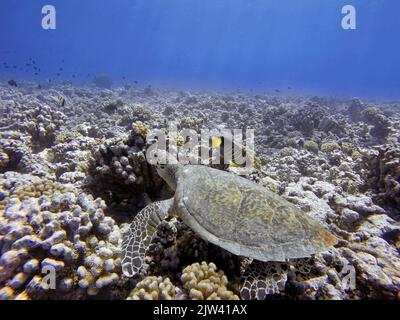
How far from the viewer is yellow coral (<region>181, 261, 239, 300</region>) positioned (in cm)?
212

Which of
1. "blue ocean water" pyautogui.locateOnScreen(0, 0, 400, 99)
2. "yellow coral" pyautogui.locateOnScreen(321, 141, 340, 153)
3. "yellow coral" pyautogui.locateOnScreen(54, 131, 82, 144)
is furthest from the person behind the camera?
"blue ocean water" pyautogui.locateOnScreen(0, 0, 400, 99)

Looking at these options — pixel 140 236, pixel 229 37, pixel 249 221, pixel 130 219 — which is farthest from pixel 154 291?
pixel 229 37

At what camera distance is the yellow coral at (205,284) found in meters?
2.12

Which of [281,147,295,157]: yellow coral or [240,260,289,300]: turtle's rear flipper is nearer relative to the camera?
[240,260,289,300]: turtle's rear flipper

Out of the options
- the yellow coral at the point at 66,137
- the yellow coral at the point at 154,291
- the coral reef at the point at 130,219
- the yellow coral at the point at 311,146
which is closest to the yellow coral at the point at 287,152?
the coral reef at the point at 130,219

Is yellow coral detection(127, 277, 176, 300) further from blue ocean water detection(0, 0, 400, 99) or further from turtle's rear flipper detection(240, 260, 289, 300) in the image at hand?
blue ocean water detection(0, 0, 400, 99)

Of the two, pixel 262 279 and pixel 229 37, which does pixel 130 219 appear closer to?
pixel 262 279

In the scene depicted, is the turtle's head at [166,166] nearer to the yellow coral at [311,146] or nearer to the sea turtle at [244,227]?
the sea turtle at [244,227]

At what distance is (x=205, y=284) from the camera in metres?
2.12

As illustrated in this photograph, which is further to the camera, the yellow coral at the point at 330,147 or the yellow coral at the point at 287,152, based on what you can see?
the yellow coral at the point at 330,147

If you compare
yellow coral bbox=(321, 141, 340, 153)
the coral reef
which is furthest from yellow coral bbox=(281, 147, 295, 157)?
yellow coral bbox=(321, 141, 340, 153)

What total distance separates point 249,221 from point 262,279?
63 cm

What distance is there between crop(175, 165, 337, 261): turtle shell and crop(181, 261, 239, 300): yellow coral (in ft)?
1.05
